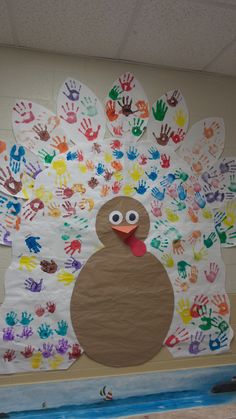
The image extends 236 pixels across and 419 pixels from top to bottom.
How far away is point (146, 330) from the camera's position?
5.87 ft

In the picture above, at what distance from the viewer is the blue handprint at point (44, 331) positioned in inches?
65.2

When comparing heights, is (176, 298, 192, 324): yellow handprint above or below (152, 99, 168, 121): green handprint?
below

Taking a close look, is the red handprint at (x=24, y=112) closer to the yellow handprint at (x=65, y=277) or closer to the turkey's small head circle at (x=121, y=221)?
the turkey's small head circle at (x=121, y=221)

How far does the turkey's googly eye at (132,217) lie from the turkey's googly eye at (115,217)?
1.6 inches

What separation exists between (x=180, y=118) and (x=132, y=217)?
67 cm

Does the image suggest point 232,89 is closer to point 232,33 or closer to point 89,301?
point 232,33

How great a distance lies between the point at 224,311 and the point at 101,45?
168 centimetres

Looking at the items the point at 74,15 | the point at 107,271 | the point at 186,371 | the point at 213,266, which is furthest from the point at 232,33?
the point at 186,371

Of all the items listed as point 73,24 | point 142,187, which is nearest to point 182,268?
point 142,187

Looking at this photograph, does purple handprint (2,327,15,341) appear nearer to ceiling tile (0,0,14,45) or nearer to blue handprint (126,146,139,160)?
blue handprint (126,146,139,160)

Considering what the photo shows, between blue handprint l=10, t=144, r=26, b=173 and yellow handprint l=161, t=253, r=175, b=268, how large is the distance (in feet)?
3.13

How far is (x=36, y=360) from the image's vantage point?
64.8 inches

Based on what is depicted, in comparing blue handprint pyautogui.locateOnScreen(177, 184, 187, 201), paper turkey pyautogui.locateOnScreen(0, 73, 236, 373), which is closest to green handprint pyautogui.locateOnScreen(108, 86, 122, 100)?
paper turkey pyautogui.locateOnScreen(0, 73, 236, 373)

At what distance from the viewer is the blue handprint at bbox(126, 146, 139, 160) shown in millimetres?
1822
